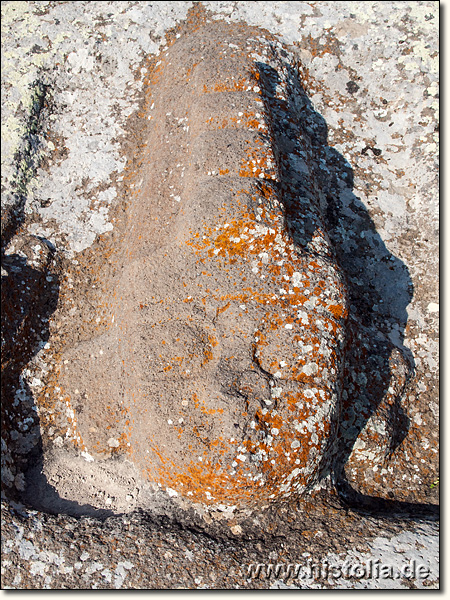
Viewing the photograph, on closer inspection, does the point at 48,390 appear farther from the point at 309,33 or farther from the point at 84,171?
the point at 309,33

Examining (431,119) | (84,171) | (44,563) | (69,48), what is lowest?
(44,563)

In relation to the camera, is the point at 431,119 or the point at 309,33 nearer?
the point at 431,119

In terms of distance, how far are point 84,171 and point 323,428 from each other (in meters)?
3.31

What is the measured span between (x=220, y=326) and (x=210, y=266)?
48 centimetres

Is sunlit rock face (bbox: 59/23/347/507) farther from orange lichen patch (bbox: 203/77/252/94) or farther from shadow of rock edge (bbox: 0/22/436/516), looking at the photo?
shadow of rock edge (bbox: 0/22/436/516)

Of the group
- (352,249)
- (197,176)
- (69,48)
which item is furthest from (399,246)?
(69,48)

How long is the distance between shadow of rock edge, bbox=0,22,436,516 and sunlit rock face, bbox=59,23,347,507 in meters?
0.37

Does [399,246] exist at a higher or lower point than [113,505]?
higher

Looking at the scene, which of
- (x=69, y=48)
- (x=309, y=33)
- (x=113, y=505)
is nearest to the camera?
(x=113, y=505)

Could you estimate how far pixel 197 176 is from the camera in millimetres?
3830

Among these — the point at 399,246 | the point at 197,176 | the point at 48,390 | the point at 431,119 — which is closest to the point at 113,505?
the point at 48,390

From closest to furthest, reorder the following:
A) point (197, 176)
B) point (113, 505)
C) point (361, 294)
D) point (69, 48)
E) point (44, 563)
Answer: point (44, 563) → point (113, 505) → point (197, 176) → point (361, 294) → point (69, 48)

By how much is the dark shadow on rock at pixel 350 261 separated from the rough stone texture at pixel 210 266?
0.02m

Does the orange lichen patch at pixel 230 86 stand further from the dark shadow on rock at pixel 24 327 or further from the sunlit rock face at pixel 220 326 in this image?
the dark shadow on rock at pixel 24 327
